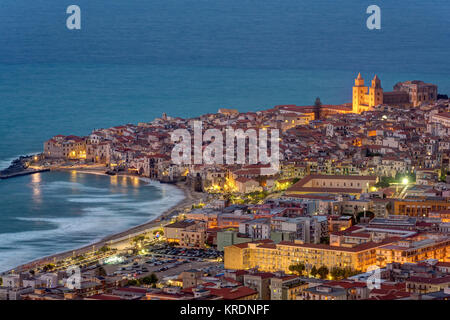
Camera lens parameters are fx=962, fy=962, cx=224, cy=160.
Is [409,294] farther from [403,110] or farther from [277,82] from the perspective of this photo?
[277,82]

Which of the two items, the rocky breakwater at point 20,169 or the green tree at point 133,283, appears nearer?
the green tree at point 133,283

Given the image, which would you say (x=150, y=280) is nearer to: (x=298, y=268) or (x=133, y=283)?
(x=133, y=283)

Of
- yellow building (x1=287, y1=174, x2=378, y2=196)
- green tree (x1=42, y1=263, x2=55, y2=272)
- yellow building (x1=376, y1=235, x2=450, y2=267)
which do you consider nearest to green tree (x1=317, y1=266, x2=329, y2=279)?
yellow building (x1=376, y1=235, x2=450, y2=267)

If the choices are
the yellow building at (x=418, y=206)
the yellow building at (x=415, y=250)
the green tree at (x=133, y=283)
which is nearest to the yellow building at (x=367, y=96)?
the yellow building at (x=418, y=206)

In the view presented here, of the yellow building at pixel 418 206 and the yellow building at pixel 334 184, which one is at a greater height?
the yellow building at pixel 334 184

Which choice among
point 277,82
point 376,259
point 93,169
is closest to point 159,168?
point 93,169

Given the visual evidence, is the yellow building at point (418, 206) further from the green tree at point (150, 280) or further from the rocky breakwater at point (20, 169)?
the rocky breakwater at point (20, 169)
